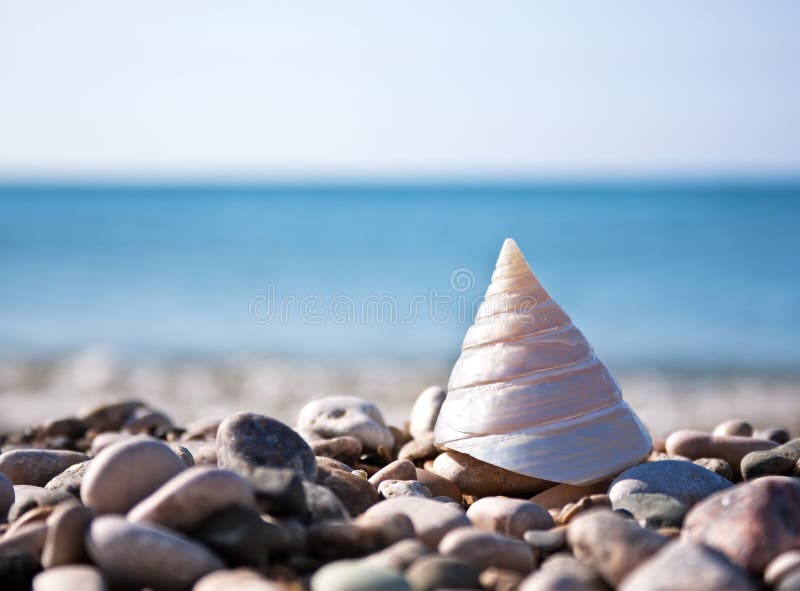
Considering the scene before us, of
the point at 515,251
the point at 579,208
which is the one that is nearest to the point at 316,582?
the point at 515,251

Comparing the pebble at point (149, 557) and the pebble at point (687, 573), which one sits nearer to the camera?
the pebble at point (687, 573)

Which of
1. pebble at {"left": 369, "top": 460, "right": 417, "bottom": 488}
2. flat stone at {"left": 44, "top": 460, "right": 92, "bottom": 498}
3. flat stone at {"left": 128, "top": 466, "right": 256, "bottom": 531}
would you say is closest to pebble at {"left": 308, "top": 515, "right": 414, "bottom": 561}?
flat stone at {"left": 128, "top": 466, "right": 256, "bottom": 531}

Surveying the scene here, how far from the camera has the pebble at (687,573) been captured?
→ 2189 millimetres

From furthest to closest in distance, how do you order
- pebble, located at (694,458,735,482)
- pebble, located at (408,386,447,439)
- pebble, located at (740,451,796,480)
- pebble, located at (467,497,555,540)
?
1. pebble, located at (408,386,447,439)
2. pebble, located at (694,458,735,482)
3. pebble, located at (740,451,796,480)
4. pebble, located at (467,497,555,540)

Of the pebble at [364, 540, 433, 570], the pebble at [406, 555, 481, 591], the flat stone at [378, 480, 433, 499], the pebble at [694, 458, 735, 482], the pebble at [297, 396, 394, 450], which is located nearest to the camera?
the pebble at [406, 555, 481, 591]

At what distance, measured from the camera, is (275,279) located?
23031 millimetres

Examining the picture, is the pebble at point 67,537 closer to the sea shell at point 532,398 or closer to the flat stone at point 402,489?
the flat stone at point 402,489

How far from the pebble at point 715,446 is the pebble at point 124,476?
253 centimetres

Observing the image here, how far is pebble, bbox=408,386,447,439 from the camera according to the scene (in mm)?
4578

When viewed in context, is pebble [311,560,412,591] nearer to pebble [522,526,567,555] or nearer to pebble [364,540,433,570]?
→ pebble [364,540,433,570]

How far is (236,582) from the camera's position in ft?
7.41

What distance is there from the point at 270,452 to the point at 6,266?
988 inches

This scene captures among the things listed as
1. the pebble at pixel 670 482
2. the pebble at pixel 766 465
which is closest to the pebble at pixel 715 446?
the pebble at pixel 766 465

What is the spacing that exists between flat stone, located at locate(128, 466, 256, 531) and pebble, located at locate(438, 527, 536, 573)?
638 millimetres
